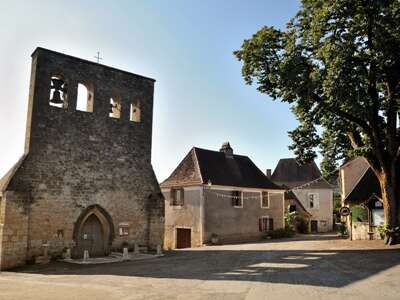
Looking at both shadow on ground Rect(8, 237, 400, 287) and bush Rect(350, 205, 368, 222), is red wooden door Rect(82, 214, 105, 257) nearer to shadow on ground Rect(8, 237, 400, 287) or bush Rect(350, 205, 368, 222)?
shadow on ground Rect(8, 237, 400, 287)

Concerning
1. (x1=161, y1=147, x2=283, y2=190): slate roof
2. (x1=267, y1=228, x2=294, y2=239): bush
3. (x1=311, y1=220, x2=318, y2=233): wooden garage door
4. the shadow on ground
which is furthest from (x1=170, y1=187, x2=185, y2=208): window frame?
(x1=311, y1=220, x2=318, y2=233): wooden garage door

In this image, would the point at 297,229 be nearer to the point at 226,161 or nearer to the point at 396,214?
the point at 226,161

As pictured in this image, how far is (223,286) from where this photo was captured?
1080 cm

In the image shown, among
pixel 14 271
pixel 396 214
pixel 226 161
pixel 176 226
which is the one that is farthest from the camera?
pixel 226 161

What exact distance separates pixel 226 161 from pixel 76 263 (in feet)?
60.2

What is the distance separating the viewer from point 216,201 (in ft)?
95.2

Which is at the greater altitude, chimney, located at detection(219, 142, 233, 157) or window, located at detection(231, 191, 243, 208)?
chimney, located at detection(219, 142, 233, 157)

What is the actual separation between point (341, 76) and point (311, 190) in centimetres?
2785

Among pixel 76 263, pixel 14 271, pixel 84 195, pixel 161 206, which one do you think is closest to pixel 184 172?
pixel 161 206

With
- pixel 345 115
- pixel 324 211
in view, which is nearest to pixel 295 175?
→ pixel 324 211

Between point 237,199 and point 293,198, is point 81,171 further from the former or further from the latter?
point 293,198

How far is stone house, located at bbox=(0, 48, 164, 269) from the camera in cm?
1659

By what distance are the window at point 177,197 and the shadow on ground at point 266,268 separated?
1144cm

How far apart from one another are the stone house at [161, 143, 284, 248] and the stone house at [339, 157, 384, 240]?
716 cm
